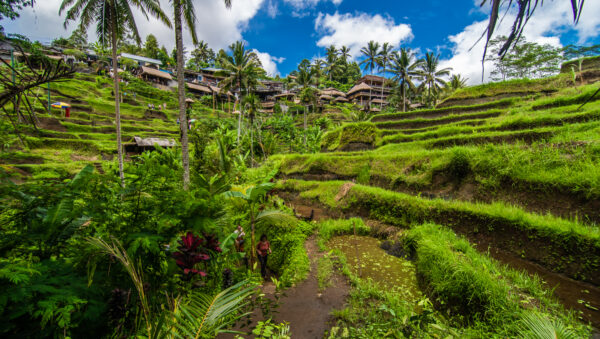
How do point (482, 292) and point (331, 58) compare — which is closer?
point (482, 292)

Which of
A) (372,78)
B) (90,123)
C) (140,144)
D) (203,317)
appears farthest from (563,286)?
(372,78)

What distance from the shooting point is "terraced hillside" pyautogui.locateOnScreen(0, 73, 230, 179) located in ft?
48.7

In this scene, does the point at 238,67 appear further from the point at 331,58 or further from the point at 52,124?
the point at 331,58

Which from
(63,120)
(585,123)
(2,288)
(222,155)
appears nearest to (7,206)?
(2,288)

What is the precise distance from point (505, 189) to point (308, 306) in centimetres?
601

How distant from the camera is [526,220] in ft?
15.6

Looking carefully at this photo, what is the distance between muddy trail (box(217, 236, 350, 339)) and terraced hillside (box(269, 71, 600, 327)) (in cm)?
325

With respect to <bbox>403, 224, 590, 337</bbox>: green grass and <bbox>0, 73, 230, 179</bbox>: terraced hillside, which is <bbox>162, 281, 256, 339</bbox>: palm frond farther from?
<bbox>0, 73, 230, 179</bbox>: terraced hillside

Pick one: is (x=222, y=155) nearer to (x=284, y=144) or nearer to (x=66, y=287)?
(x=66, y=287)

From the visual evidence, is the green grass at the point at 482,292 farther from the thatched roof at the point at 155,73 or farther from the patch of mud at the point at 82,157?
the thatched roof at the point at 155,73

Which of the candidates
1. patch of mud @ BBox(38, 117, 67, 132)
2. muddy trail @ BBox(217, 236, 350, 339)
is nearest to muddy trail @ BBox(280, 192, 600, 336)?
muddy trail @ BBox(217, 236, 350, 339)

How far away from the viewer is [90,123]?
A: 2272 centimetres

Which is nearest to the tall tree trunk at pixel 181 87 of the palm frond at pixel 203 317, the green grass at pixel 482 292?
the palm frond at pixel 203 317

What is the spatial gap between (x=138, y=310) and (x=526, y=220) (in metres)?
6.52
